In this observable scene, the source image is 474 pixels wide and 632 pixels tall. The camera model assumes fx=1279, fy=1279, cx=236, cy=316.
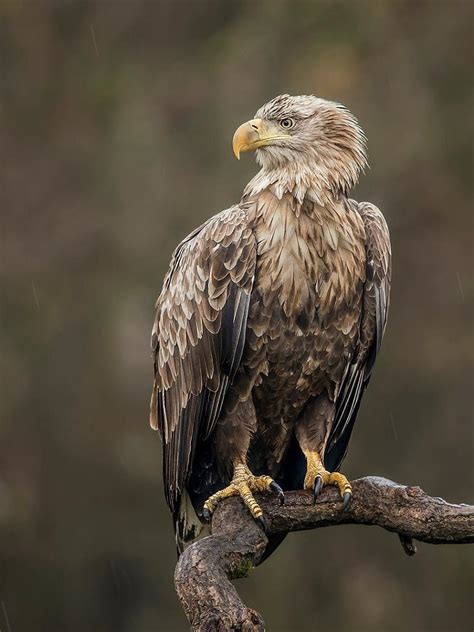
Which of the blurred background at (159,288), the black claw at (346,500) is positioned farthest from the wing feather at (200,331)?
the blurred background at (159,288)

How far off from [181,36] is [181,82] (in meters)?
1.39

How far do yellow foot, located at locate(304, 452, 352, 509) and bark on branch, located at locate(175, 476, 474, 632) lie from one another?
34 mm

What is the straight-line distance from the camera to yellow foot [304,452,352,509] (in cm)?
540

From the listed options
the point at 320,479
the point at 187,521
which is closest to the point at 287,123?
the point at 320,479

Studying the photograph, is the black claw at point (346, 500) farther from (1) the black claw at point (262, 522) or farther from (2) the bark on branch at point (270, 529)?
(1) the black claw at point (262, 522)

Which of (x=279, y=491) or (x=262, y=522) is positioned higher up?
(x=279, y=491)

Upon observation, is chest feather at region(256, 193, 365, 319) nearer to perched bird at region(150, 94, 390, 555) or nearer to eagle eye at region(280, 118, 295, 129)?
perched bird at region(150, 94, 390, 555)

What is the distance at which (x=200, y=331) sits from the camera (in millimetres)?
5961

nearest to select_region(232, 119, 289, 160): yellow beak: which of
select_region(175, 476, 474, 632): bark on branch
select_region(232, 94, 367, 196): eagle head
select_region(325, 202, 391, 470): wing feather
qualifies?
select_region(232, 94, 367, 196): eagle head

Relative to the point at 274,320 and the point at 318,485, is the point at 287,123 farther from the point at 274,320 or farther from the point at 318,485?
the point at 318,485

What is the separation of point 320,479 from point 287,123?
1.70 meters

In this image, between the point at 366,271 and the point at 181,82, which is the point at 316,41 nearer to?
the point at 181,82

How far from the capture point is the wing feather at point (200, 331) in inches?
226

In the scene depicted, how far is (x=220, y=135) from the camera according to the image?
14.2 m
